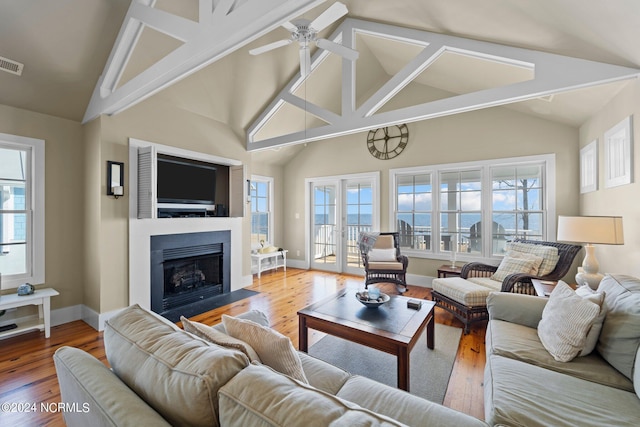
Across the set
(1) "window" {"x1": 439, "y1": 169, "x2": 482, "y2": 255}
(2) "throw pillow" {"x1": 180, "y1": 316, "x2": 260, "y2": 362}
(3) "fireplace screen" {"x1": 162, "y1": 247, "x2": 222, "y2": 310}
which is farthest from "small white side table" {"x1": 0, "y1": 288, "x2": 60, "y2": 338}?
(1) "window" {"x1": 439, "y1": 169, "x2": 482, "y2": 255}

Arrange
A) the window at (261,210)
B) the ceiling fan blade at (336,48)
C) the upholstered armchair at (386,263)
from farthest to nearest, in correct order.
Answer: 1. the window at (261,210)
2. the upholstered armchair at (386,263)
3. the ceiling fan blade at (336,48)

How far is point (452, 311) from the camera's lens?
3.17m

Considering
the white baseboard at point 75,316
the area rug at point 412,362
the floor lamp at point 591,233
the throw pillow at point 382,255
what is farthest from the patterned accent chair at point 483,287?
the white baseboard at point 75,316

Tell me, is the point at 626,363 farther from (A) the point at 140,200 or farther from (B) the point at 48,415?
(A) the point at 140,200

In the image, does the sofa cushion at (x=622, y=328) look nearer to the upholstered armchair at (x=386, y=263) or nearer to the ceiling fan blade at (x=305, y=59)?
the upholstered armchair at (x=386, y=263)

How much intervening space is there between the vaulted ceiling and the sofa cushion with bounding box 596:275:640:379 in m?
1.71

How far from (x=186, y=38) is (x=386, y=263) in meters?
3.72

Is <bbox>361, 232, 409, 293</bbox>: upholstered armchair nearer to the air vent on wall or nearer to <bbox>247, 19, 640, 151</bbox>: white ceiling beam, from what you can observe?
<bbox>247, 19, 640, 151</bbox>: white ceiling beam

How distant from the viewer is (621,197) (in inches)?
97.0

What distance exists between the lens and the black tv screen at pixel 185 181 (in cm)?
357

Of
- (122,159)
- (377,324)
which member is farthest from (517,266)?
(122,159)

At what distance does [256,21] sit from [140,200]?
103 inches

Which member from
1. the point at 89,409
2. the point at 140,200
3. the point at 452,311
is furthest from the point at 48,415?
the point at 452,311

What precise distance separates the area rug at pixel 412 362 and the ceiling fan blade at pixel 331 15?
9.38ft
